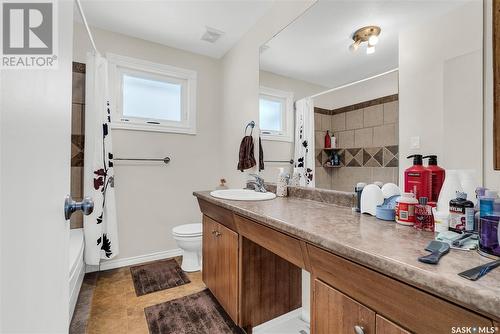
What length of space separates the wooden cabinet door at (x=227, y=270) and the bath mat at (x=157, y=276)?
0.63m

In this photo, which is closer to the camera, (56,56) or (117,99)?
(56,56)

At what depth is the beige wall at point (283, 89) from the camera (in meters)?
1.71

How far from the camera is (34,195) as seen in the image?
0.48m

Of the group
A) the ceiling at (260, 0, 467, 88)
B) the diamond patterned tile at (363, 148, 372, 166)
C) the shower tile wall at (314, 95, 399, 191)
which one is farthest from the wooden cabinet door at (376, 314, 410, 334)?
the ceiling at (260, 0, 467, 88)

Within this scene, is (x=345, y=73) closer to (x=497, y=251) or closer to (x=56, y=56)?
(x=497, y=251)

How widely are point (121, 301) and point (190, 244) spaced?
25.9 inches

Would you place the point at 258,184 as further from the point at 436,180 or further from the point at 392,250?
the point at 392,250

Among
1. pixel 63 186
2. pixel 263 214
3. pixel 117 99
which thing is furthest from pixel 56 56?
pixel 117 99

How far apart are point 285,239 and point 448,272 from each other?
528 millimetres

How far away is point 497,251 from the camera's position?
0.60m

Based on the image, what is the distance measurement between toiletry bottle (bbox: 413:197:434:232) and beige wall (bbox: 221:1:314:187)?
148 cm

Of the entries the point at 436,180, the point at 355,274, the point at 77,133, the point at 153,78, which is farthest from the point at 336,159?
the point at 77,133

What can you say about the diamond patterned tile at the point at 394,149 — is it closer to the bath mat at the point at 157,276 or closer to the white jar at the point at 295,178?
the white jar at the point at 295,178

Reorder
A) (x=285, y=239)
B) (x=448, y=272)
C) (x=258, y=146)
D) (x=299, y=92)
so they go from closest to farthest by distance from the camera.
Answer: (x=448, y=272)
(x=285, y=239)
(x=299, y=92)
(x=258, y=146)
